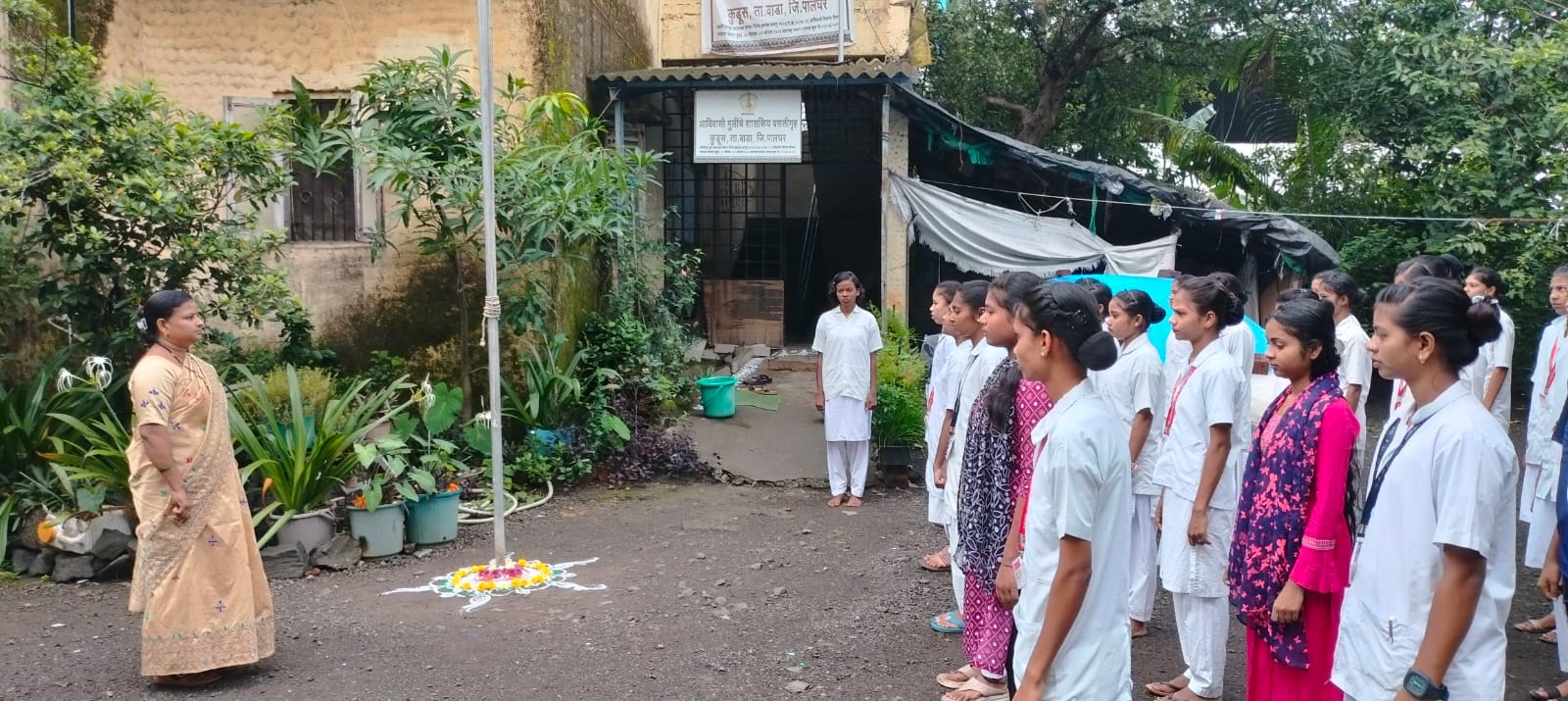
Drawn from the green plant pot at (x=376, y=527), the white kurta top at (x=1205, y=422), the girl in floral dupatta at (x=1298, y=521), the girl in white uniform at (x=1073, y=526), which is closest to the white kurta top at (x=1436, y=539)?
the girl in floral dupatta at (x=1298, y=521)

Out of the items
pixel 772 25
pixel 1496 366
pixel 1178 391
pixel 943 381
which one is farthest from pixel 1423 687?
pixel 772 25

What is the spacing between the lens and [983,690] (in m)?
4.21

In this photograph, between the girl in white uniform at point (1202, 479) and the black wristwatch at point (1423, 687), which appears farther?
the girl in white uniform at point (1202, 479)

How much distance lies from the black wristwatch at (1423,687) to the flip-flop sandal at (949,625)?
274 cm

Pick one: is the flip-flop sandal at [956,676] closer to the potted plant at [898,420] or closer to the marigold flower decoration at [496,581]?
the marigold flower decoration at [496,581]

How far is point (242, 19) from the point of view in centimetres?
820

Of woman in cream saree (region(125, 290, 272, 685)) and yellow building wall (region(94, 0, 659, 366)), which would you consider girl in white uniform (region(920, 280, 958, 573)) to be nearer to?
woman in cream saree (region(125, 290, 272, 685))

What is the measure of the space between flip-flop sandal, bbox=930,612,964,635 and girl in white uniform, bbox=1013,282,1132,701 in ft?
7.84

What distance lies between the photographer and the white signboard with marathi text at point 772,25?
1215cm

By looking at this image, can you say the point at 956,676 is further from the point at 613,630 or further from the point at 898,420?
the point at 898,420

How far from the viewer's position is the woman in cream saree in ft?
14.1

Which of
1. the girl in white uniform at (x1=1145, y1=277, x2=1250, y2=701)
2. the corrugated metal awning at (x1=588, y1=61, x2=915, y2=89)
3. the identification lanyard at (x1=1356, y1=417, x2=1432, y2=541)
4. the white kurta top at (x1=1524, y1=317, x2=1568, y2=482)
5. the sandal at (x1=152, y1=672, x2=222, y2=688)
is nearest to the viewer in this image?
the identification lanyard at (x1=1356, y1=417, x2=1432, y2=541)

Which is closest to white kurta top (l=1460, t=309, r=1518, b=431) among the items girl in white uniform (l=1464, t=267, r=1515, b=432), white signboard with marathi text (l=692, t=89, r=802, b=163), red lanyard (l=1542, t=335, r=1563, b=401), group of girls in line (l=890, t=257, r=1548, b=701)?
girl in white uniform (l=1464, t=267, r=1515, b=432)

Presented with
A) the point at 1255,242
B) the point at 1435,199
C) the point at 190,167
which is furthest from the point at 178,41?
the point at 1435,199
